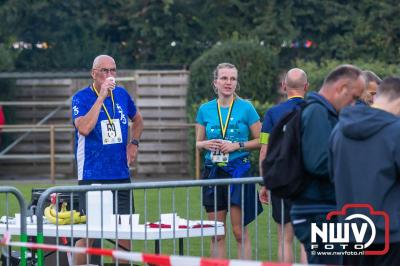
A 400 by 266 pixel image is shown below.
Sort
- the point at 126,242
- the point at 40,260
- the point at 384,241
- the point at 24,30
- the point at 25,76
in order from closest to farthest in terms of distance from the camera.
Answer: the point at 384,241 → the point at 40,260 → the point at 126,242 → the point at 25,76 → the point at 24,30

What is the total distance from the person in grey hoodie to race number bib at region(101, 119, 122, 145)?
161 inches

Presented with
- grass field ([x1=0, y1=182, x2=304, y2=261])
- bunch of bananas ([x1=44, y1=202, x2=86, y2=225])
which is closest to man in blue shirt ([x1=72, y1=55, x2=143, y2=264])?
grass field ([x1=0, y1=182, x2=304, y2=261])

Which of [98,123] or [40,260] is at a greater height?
[98,123]

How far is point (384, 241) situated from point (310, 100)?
3.20 feet

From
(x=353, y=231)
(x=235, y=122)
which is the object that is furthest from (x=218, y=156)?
(x=353, y=231)

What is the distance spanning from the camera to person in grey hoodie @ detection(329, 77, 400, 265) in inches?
288

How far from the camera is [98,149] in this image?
443 inches

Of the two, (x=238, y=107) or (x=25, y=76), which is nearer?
(x=238, y=107)

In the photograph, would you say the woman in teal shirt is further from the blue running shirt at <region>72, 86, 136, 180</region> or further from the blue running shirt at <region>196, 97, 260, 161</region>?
the blue running shirt at <region>72, 86, 136, 180</region>

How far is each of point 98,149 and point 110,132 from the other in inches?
7.4

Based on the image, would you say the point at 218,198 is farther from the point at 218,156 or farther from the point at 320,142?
the point at 320,142

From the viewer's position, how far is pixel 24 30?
1257 inches

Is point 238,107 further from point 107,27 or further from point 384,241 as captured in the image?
point 107,27

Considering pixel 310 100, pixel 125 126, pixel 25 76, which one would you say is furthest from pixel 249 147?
pixel 25 76
